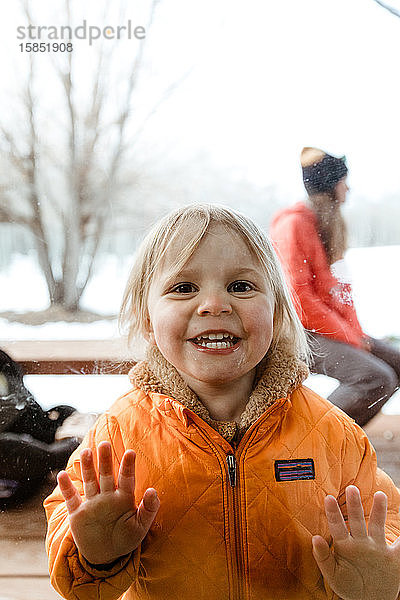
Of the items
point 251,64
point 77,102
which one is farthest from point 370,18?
point 77,102

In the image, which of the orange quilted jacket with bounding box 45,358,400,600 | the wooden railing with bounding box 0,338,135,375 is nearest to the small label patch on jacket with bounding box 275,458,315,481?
the orange quilted jacket with bounding box 45,358,400,600

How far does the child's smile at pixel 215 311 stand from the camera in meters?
1.00

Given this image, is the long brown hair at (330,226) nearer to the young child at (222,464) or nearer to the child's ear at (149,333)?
the young child at (222,464)

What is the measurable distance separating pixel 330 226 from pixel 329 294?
13cm

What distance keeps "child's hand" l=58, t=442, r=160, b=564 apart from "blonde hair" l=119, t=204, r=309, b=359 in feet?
0.93

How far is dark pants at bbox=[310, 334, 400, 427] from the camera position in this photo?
1.24 metres

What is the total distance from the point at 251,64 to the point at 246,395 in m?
0.59

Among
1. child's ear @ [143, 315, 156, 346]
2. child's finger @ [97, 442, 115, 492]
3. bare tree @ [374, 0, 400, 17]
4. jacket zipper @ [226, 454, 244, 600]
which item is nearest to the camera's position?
child's finger @ [97, 442, 115, 492]

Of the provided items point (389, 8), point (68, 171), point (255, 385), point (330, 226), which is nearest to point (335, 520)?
point (255, 385)

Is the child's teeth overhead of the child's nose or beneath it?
beneath

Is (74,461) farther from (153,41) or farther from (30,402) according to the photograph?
(153,41)

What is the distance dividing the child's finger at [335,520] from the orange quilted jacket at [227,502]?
0.31 feet

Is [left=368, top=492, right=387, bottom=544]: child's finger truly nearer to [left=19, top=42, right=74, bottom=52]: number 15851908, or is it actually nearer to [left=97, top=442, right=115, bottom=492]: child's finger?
[left=97, top=442, right=115, bottom=492]: child's finger

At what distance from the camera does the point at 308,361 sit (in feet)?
4.04
